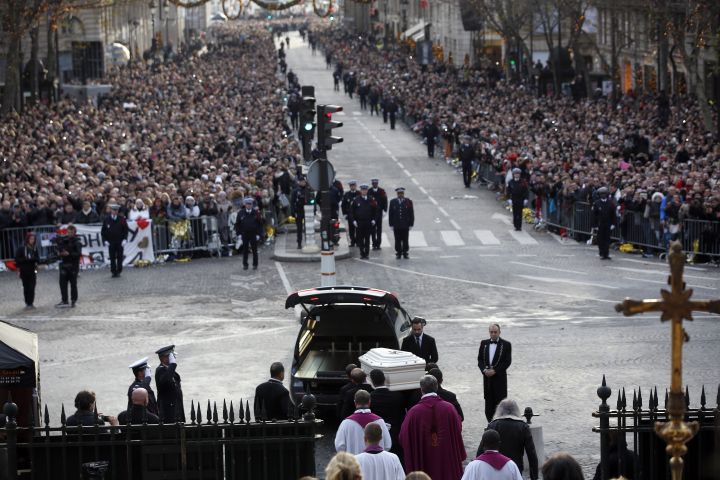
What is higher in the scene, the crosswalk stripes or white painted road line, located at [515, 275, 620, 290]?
the crosswalk stripes

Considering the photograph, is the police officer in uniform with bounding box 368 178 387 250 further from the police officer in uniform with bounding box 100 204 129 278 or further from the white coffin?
the white coffin

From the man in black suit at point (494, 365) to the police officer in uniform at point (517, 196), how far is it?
17900mm

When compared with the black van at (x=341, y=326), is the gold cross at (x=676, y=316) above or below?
above

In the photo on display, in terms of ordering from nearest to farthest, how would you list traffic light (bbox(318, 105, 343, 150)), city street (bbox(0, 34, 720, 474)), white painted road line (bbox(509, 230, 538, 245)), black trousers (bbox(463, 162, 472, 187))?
1. city street (bbox(0, 34, 720, 474))
2. traffic light (bbox(318, 105, 343, 150))
3. white painted road line (bbox(509, 230, 538, 245))
4. black trousers (bbox(463, 162, 472, 187))

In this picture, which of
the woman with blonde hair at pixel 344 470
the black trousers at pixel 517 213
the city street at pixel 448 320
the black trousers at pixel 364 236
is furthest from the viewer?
the black trousers at pixel 517 213

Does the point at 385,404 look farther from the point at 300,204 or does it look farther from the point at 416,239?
the point at 416,239

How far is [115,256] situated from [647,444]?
735 inches

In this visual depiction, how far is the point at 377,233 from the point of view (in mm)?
31453

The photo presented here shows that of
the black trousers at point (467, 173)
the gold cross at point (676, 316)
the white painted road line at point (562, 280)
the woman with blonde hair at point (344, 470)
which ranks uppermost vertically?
the gold cross at point (676, 316)

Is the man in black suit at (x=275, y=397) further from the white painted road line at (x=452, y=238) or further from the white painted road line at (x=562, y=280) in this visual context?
the white painted road line at (x=452, y=238)

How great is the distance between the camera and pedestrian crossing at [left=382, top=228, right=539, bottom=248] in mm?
32469

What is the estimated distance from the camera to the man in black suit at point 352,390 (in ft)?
44.6

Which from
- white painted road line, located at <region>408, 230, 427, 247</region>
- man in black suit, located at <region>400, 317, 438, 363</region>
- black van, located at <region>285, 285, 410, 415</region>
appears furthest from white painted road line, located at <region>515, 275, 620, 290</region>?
man in black suit, located at <region>400, 317, 438, 363</region>

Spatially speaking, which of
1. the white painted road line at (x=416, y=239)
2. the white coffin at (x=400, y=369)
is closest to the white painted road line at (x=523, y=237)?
the white painted road line at (x=416, y=239)
